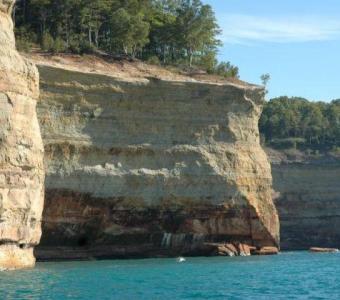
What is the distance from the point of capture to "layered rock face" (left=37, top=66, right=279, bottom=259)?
40.7 metres

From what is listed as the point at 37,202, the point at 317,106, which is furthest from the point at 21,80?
the point at 317,106

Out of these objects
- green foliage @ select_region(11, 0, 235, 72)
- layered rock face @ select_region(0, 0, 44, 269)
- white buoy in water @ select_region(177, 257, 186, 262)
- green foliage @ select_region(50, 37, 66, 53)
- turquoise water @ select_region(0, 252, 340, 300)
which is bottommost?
white buoy in water @ select_region(177, 257, 186, 262)

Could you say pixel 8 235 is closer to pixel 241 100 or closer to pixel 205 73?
pixel 241 100

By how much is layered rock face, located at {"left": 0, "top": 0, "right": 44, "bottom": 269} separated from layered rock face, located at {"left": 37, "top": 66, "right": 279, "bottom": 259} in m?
7.12

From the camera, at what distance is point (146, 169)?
42.4m

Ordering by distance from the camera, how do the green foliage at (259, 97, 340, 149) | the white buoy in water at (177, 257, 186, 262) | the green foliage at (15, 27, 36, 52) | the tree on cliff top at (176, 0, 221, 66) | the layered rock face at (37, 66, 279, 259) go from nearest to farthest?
the white buoy in water at (177, 257, 186, 262), the layered rock face at (37, 66, 279, 259), the green foliage at (15, 27, 36, 52), the tree on cliff top at (176, 0, 221, 66), the green foliage at (259, 97, 340, 149)

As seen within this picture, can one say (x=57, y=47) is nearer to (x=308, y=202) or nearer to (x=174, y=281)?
(x=174, y=281)

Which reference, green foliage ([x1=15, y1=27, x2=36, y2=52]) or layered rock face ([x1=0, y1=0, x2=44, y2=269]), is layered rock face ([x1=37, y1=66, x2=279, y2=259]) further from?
layered rock face ([x1=0, y1=0, x2=44, y2=269])

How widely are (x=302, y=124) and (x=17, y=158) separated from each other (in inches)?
2582

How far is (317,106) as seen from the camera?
10094 centimetres

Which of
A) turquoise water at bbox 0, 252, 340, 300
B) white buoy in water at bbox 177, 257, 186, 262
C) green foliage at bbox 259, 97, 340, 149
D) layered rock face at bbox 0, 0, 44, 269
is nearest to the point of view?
turquoise water at bbox 0, 252, 340, 300

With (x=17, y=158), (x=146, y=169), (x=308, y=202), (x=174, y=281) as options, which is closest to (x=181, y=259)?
(x=146, y=169)

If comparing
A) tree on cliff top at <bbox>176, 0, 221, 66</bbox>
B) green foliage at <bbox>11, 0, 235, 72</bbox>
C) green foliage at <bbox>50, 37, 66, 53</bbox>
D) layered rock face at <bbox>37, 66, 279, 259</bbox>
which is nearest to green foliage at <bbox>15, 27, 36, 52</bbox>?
green foliage at <bbox>11, 0, 235, 72</bbox>

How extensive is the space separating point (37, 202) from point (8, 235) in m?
2.80
